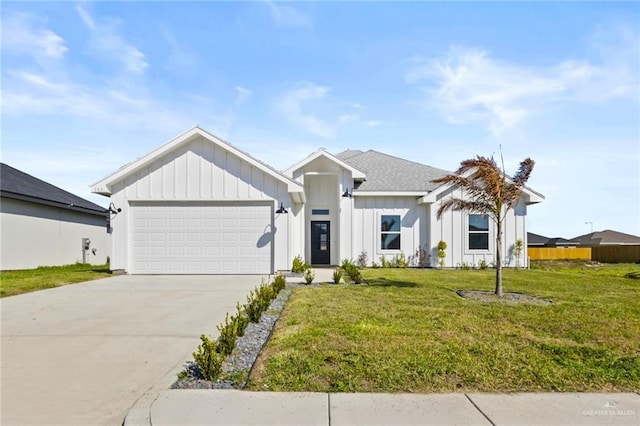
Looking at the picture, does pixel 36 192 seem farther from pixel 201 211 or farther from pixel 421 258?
pixel 421 258

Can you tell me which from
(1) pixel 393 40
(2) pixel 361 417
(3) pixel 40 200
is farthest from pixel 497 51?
(3) pixel 40 200

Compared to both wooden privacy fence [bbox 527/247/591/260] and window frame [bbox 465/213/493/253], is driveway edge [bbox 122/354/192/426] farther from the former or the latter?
wooden privacy fence [bbox 527/247/591/260]

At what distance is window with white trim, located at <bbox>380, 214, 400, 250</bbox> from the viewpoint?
62.3ft

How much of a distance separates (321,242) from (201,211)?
19.7ft

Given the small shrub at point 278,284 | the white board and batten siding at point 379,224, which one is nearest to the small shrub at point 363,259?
the white board and batten siding at point 379,224

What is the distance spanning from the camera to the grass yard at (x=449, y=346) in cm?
443

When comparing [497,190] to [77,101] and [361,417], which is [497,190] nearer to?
[361,417]

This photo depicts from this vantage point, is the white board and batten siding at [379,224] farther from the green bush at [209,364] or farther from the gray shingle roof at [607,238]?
the gray shingle roof at [607,238]

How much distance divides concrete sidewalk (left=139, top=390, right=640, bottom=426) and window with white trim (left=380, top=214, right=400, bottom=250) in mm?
14828

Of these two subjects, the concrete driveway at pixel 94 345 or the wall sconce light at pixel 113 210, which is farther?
the wall sconce light at pixel 113 210

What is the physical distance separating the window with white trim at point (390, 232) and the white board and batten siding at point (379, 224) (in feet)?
0.43

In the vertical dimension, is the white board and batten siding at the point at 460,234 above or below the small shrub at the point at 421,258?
above

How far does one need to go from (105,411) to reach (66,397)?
622 mm

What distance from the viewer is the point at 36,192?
19.6 metres
